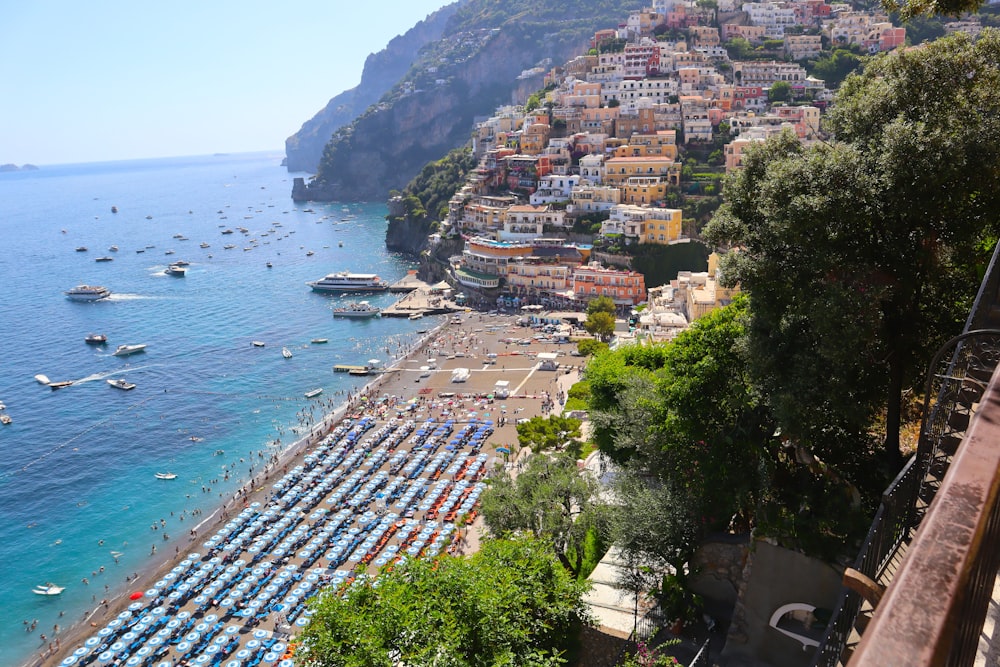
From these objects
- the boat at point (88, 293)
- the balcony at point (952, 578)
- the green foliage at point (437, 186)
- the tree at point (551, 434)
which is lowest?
the boat at point (88, 293)

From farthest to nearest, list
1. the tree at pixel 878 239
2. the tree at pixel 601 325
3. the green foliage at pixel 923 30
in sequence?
1. the green foliage at pixel 923 30
2. the tree at pixel 601 325
3. the tree at pixel 878 239

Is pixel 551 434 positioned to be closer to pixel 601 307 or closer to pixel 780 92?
pixel 601 307

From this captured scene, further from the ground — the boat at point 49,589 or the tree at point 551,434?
the tree at point 551,434

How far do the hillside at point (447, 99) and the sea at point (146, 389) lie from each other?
42879mm

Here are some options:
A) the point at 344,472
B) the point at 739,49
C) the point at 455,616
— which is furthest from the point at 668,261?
the point at 455,616

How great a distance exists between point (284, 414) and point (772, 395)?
28.3 m

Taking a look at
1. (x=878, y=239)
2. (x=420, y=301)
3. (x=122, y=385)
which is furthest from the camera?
(x=420, y=301)

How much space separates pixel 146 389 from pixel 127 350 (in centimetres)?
749

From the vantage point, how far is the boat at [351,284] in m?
56.2

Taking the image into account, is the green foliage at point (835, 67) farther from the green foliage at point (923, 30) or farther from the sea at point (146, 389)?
the sea at point (146, 389)

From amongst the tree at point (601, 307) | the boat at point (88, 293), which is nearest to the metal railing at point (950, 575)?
the tree at point (601, 307)

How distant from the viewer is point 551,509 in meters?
14.3

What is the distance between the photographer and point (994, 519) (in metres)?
1.85

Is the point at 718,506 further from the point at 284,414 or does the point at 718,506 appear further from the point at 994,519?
the point at 284,414
